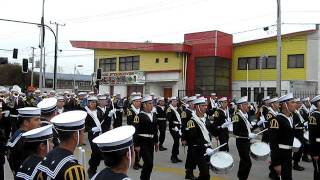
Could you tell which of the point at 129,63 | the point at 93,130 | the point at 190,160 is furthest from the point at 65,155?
the point at 129,63

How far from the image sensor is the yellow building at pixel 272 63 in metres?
32.8

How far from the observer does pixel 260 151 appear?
31.2 feet

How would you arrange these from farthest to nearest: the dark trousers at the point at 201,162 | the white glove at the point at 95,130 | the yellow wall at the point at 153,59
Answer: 1. the yellow wall at the point at 153,59
2. the white glove at the point at 95,130
3. the dark trousers at the point at 201,162

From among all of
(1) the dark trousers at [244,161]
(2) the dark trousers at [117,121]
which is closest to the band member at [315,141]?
(1) the dark trousers at [244,161]

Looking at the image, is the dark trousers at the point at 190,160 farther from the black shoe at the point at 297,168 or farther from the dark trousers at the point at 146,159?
the black shoe at the point at 297,168

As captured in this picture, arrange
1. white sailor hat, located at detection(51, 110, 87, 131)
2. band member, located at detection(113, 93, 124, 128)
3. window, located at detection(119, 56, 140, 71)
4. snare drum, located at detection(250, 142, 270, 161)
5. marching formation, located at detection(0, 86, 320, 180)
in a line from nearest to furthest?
marching formation, located at detection(0, 86, 320, 180), white sailor hat, located at detection(51, 110, 87, 131), snare drum, located at detection(250, 142, 270, 161), band member, located at detection(113, 93, 124, 128), window, located at detection(119, 56, 140, 71)

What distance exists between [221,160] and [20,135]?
4.22 meters

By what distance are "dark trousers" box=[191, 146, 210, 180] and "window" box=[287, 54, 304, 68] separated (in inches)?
1015

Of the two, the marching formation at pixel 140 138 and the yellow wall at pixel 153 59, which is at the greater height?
the yellow wall at pixel 153 59

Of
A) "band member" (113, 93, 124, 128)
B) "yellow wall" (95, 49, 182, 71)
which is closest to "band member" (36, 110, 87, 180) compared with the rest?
"band member" (113, 93, 124, 128)

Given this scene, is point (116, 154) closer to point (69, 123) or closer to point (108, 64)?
point (69, 123)

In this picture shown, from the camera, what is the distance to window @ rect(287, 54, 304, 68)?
3338 cm

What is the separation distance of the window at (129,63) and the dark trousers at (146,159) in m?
30.7

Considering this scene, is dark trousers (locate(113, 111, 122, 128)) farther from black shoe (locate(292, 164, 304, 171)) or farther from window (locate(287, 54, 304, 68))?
window (locate(287, 54, 304, 68))
